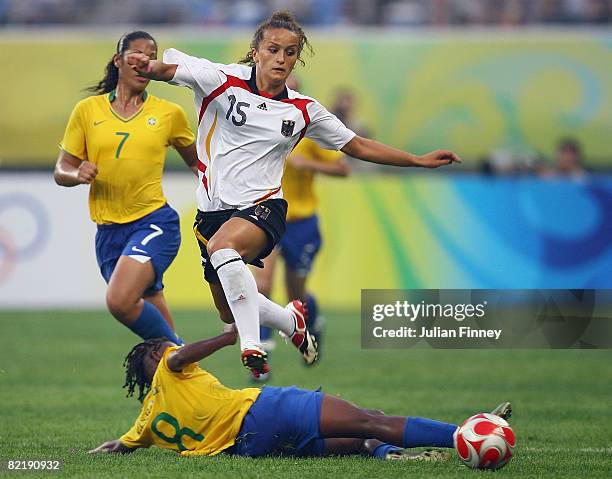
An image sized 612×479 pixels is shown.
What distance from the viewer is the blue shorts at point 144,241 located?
29.0 ft

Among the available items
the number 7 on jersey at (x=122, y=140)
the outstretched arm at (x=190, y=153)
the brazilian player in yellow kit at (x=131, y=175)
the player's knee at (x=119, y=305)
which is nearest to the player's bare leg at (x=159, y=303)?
the brazilian player in yellow kit at (x=131, y=175)

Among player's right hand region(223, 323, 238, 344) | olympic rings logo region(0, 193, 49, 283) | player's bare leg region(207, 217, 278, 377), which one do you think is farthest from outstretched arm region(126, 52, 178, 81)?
olympic rings logo region(0, 193, 49, 283)

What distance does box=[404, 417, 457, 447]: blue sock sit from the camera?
6.88 m

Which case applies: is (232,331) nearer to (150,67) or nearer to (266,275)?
(150,67)

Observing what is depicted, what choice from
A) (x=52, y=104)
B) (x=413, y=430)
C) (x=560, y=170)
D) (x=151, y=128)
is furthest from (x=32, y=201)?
(x=413, y=430)

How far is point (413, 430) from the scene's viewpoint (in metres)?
6.89

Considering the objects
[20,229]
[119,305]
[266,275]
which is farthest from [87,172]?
[20,229]

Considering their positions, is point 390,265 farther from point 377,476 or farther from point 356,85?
point 377,476

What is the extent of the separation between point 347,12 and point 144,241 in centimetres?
1309

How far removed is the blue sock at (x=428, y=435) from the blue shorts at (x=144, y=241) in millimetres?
2757

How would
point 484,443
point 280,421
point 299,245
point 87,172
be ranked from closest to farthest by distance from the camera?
point 484,443, point 280,421, point 87,172, point 299,245

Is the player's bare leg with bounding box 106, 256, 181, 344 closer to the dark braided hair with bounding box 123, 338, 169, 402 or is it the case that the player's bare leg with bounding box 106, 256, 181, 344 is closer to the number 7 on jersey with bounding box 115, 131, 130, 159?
the number 7 on jersey with bounding box 115, 131, 130, 159

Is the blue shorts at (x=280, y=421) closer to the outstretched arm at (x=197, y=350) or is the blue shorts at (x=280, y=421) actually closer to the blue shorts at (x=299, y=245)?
the outstretched arm at (x=197, y=350)

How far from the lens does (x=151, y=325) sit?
8.80 metres
